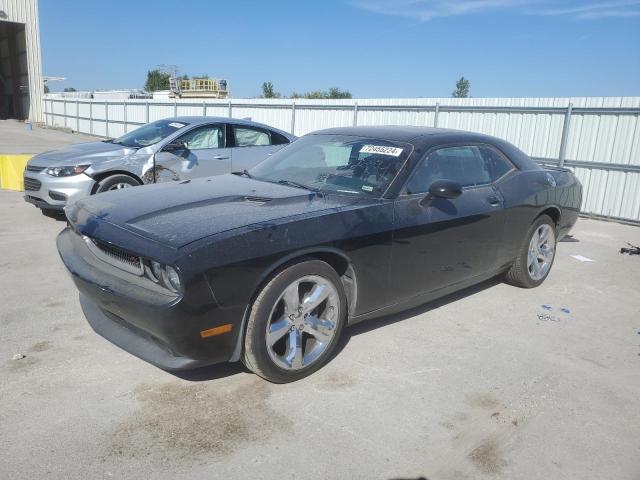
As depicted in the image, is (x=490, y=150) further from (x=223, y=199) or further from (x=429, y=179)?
(x=223, y=199)

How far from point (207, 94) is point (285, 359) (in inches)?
1623

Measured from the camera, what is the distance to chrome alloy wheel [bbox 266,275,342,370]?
307cm

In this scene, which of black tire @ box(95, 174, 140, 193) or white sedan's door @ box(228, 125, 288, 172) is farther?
white sedan's door @ box(228, 125, 288, 172)

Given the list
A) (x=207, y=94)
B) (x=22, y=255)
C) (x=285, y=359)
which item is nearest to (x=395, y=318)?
(x=285, y=359)

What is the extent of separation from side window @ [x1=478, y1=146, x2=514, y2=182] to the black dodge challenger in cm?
1

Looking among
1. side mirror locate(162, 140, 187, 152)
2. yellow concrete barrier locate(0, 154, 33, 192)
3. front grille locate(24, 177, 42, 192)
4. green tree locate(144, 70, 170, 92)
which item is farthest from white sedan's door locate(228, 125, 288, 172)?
green tree locate(144, 70, 170, 92)

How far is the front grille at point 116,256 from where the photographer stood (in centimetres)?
292

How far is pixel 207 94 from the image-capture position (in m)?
41.5

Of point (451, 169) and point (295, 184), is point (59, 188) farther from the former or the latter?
point (451, 169)

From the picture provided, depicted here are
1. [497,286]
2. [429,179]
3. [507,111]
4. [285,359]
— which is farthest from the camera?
[507,111]

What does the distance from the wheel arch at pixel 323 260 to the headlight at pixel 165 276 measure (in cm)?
41

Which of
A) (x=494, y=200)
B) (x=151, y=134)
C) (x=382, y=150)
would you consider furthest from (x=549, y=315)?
(x=151, y=134)

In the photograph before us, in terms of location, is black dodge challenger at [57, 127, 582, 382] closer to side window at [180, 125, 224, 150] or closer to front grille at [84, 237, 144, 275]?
front grille at [84, 237, 144, 275]

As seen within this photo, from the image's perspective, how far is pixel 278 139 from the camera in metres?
8.44
